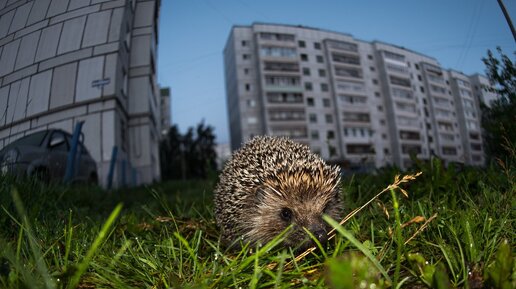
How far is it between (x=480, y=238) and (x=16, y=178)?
14.3 ft

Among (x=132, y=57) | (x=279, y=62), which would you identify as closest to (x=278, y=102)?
(x=279, y=62)

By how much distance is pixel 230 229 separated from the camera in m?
3.14

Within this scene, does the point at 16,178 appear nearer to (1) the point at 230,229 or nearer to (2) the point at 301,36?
(1) the point at 230,229

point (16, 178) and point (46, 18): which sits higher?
point (46, 18)

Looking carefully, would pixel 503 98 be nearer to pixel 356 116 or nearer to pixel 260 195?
pixel 260 195

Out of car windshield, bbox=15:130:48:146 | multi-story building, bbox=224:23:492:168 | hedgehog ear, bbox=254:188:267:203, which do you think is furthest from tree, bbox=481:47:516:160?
multi-story building, bbox=224:23:492:168

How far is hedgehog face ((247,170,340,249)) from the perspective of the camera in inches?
117

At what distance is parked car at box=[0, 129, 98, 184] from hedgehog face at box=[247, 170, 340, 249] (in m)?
2.69

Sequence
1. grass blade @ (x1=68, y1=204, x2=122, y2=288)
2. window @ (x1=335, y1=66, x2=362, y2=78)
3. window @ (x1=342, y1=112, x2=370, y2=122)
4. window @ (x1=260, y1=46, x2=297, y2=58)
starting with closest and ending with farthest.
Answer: grass blade @ (x1=68, y1=204, x2=122, y2=288), window @ (x1=342, y1=112, x2=370, y2=122), window @ (x1=260, y1=46, x2=297, y2=58), window @ (x1=335, y1=66, x2=362, y2=78)

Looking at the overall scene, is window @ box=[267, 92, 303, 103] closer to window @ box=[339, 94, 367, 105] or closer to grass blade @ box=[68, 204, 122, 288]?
window @ box=[339, 94, 367, 105]

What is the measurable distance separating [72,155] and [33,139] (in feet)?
7.27

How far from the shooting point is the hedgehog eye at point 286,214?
309 centimetres

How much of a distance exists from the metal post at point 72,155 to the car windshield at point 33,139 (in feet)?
3.79

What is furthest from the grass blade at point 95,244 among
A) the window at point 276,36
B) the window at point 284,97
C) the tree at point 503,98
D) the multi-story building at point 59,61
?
the window at point 276,36
